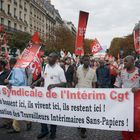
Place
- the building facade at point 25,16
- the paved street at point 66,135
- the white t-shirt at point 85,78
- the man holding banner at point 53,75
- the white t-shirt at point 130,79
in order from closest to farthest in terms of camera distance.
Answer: the white t-shirt at point 130,79, the man holding banner at point 53,75, the paved street at point 66,135, the white t-shirt at point 85,78, the building facade at point 25,16

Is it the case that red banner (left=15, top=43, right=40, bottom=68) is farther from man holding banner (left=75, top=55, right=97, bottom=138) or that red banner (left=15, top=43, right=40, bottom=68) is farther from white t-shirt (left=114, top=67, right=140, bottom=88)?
white t-shirt (left=114, top=67, right=140, bottom=88)

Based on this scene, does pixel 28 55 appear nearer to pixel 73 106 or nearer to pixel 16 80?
pixel 16 80

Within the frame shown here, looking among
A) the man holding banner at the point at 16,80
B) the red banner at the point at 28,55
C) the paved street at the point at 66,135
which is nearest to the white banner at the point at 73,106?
the man holding banner at the point at 16,80

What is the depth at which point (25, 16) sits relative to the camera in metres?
82.9

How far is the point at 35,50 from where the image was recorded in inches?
310

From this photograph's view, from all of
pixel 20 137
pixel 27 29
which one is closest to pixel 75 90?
pixel 20 137

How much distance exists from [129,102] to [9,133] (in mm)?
2892

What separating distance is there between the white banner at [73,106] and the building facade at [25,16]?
195 ft

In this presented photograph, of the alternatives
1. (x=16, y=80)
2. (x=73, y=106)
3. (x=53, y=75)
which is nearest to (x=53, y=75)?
(x=53, y=75)

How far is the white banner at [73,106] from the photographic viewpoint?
613cm

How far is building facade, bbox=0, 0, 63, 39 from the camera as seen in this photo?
6831 centimetres

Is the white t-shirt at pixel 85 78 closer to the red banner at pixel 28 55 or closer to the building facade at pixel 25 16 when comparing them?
the red banner at pixel 28 55

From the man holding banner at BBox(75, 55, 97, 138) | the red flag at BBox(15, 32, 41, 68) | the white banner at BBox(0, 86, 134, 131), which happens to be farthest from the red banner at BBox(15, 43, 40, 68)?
the man holding banner at BBox(75, 55, 97, 138)

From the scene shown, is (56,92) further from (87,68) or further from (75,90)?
(87,68)
